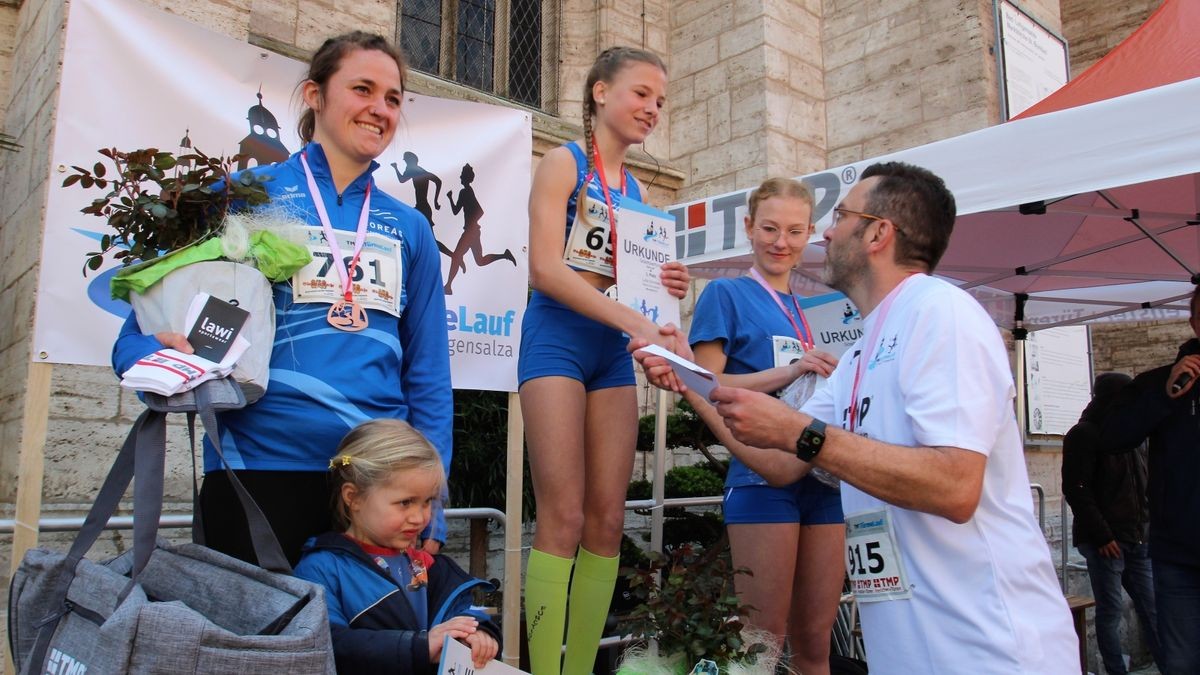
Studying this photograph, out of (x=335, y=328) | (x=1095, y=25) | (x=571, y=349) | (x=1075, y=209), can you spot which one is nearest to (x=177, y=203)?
(x=335, y=328)

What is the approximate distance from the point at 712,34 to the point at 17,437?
7011 mm

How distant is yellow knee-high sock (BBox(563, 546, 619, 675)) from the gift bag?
109cm

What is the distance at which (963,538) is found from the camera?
5.63 ft

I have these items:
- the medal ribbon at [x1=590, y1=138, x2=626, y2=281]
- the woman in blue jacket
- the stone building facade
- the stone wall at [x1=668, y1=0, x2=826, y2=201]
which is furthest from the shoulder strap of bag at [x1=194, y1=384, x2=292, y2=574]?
the stone wall at [x1=668, y1=0, x2=826, y2=201]

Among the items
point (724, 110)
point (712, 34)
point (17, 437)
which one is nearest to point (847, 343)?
point (17, 437)

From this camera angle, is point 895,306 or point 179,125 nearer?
point 895,306

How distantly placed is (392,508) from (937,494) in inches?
43.2

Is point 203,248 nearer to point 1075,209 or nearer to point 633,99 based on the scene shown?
point 633,99

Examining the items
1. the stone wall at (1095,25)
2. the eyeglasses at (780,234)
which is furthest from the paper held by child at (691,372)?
the stone wall at (1095,25)

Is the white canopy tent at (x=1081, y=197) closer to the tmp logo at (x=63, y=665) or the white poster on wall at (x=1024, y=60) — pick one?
the white poster on wall at (x=1024, y=60)

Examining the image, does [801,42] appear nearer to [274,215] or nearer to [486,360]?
[486,360]

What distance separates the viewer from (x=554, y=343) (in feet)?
7.99

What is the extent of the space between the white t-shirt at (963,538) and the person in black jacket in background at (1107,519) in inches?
175

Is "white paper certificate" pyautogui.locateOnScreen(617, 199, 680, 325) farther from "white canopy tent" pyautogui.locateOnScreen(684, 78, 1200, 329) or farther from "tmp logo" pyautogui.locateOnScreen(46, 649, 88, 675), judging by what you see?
"white canopy tent" pyautogui.locateOnScreen(684, 78, 1200, 329)
